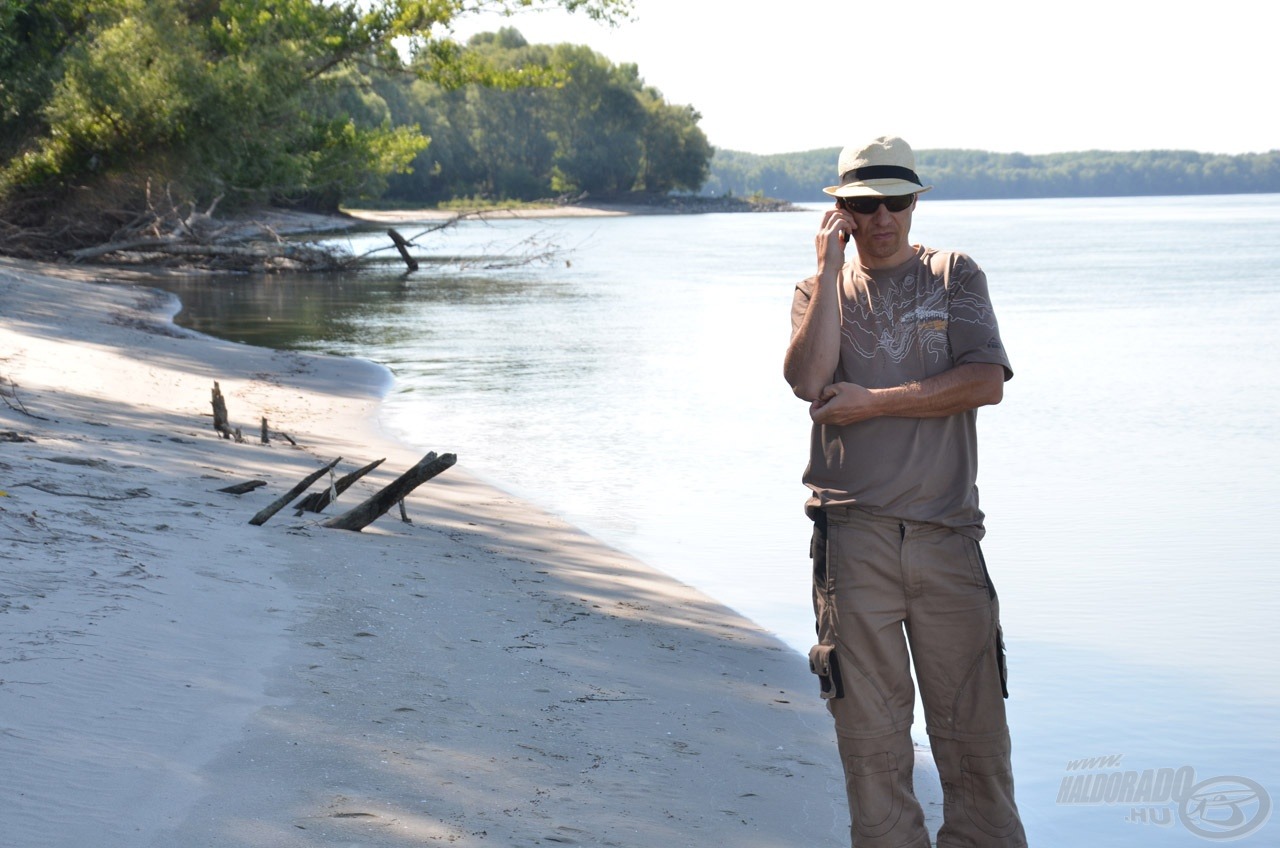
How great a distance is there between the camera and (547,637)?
545cm

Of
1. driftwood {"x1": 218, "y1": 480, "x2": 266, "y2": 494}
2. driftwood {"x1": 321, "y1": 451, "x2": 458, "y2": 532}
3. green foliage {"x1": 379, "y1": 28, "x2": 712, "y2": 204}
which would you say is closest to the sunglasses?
driftwood {"x1": 321, "y1": 451, "x2": 458, "y2": 532}

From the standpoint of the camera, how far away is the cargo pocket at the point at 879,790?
305cm

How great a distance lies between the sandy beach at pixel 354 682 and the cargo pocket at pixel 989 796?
32.1 inches

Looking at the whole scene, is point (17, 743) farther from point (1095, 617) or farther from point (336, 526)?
point (1095, 617)

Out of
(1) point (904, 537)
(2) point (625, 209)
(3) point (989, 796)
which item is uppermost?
(2) point (625, 209)

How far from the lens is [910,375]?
310 cm

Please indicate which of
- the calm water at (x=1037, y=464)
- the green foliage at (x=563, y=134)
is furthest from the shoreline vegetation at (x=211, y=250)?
the green foliage at (x=563, y=134)

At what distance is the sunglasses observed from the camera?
10.2 ft

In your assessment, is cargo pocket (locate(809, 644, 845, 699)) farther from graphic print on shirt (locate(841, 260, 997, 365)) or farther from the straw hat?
the straw hat

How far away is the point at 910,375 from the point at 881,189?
0.44 metres

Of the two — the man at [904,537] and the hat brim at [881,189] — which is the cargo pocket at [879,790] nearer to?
the man at [904,537]

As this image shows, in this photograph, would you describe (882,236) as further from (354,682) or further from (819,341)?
(354,682)

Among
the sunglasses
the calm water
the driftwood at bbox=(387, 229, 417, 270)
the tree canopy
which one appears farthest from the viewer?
the driftwood at bbox=(387, 229, 417, 270)

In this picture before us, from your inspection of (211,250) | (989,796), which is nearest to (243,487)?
(989,796)
